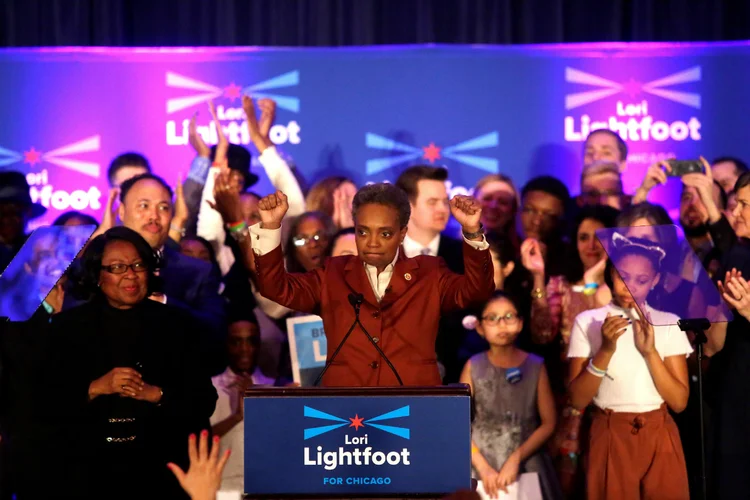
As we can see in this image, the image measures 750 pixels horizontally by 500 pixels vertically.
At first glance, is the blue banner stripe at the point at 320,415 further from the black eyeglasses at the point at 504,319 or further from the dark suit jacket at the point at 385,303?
the black eyeglasses at the point at 504,319

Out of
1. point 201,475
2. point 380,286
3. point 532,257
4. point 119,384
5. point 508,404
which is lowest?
point 508,404

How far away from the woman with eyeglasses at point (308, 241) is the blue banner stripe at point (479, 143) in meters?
0.87

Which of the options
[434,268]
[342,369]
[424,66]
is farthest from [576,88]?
[342,369]

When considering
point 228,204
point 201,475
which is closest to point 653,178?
point 228,204

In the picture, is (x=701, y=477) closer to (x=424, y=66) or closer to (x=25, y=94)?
(x=424, y=66)

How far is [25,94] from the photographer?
228 inches

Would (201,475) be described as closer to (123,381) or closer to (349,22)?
(123,381)

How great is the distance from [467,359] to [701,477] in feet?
6.08

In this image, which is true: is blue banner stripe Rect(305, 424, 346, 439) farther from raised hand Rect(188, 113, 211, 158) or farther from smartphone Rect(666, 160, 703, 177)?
smartphone Rect(666, 160, 703, 177)

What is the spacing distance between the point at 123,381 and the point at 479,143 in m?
2.77

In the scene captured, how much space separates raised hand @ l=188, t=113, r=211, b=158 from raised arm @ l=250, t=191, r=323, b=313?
2540mm

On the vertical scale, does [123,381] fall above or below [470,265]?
below

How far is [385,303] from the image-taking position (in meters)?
3.40

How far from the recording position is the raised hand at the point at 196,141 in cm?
579
